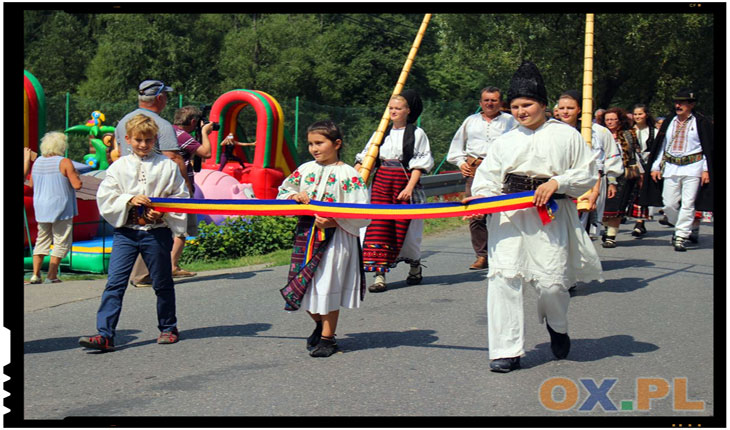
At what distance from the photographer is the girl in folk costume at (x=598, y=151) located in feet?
26.2

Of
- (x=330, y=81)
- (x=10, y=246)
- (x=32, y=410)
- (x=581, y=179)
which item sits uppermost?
(x=330, y=81)

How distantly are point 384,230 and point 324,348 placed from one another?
2748mm

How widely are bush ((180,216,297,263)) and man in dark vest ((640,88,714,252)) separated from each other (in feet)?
15.9

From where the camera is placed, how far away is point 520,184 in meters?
5.62

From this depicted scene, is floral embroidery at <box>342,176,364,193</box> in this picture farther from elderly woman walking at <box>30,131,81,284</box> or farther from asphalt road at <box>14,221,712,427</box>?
elderly woman walking at <box>30,131,81,284</box>

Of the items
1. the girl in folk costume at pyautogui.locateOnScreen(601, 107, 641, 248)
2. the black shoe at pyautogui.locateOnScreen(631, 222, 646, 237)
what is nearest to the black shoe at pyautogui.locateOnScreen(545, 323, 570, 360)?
the girl in folk costume at pyautogui.locateOnScreen(601, 107, 641, 248)

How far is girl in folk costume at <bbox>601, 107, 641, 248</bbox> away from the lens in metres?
11.4

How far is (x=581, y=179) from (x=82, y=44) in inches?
1460

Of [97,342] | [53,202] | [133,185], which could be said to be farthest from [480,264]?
[97,342]

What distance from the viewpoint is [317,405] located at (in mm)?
4887

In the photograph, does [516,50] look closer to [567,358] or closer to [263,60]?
[263,60]

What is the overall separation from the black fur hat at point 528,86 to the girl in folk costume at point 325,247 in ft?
3.81

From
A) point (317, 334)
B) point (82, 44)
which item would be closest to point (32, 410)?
point (317, 334)

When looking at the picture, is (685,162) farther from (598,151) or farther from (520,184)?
(520,184)
